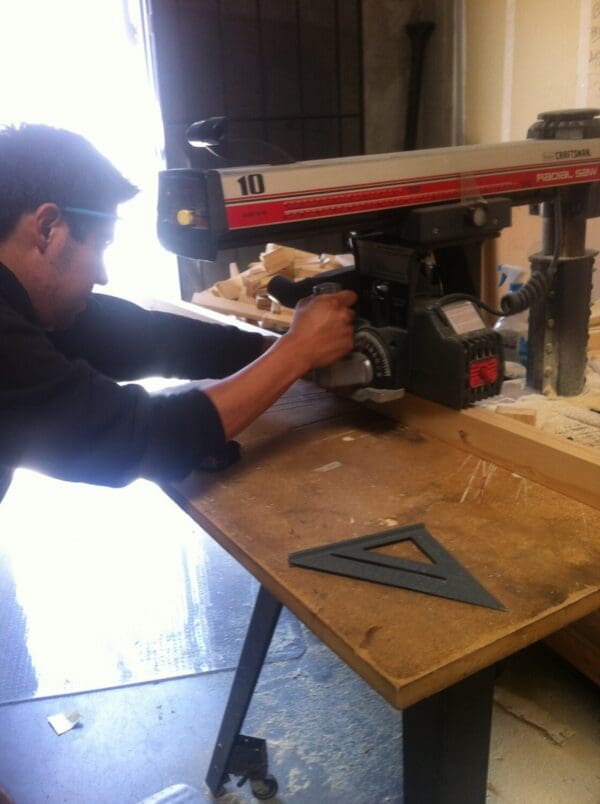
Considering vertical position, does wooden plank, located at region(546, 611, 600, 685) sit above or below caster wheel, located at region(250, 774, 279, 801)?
above

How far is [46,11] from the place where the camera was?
325 cm

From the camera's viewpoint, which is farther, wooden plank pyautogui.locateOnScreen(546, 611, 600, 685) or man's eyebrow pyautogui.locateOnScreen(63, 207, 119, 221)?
wooden plank pyautogui.locateOnScreen(546, 611, 600, 685)

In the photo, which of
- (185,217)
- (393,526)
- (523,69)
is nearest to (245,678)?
(393,526)

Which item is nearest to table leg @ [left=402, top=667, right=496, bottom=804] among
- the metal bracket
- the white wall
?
the metal bracket

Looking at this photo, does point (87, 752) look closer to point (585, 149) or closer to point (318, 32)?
point (585, 149)

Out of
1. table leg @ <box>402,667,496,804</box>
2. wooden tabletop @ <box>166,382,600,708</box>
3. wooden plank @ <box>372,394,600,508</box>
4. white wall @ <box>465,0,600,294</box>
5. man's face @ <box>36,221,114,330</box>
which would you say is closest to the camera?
wooden tabletop @ <box>166,382,600,708</box>

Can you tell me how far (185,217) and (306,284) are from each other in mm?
327

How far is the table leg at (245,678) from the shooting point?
1.30 m

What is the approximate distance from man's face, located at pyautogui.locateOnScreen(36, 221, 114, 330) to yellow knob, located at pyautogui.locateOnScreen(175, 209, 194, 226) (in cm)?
13

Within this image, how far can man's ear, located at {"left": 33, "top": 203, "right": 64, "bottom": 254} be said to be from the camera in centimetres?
104

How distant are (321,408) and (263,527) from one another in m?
0.42

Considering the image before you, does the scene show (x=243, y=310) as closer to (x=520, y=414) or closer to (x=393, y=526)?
(x=520, y=414)

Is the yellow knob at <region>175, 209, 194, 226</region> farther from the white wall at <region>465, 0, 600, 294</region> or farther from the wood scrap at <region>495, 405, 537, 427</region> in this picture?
the white wall at <region>465, 0, 600, 294</region>

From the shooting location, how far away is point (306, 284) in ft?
4.38
